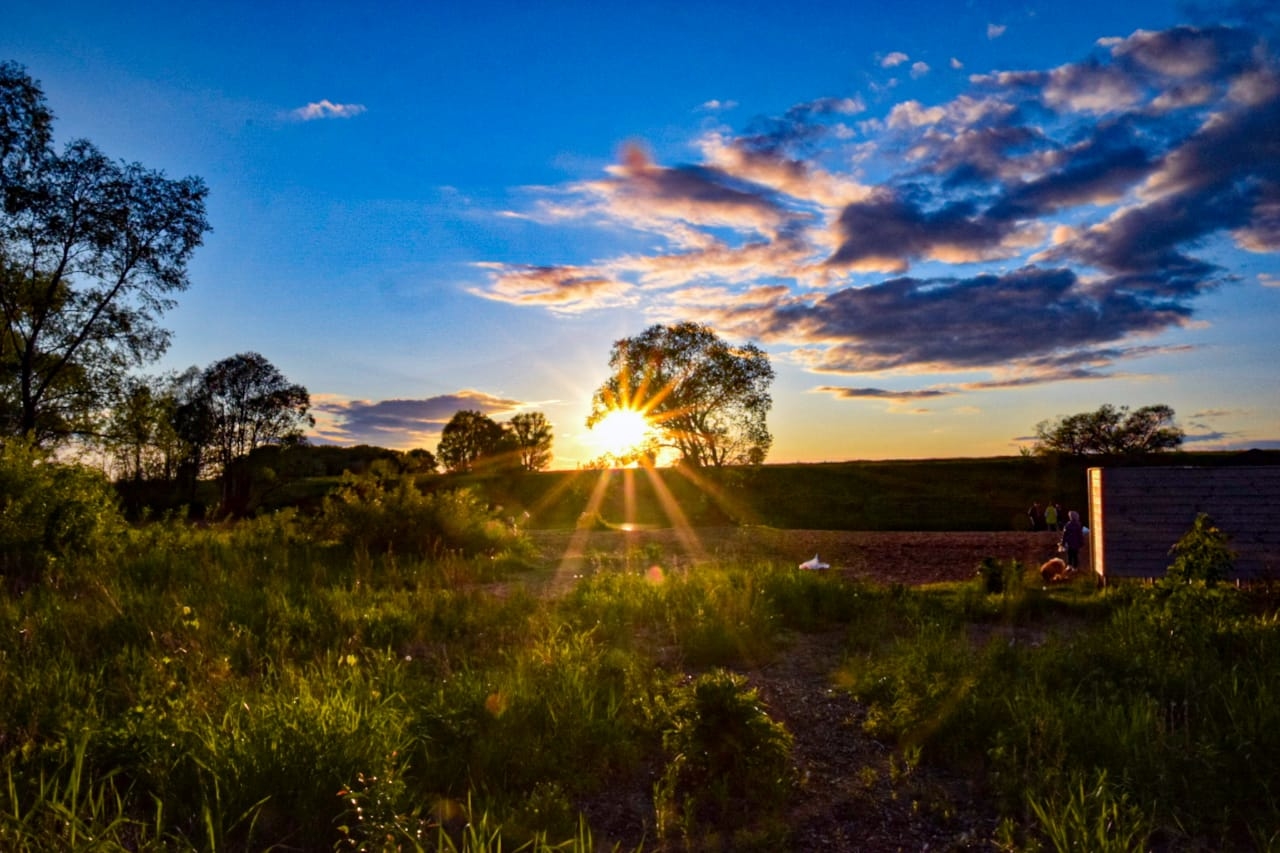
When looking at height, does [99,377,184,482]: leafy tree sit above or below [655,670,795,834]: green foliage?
above

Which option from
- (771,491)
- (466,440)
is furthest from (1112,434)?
(466,440)

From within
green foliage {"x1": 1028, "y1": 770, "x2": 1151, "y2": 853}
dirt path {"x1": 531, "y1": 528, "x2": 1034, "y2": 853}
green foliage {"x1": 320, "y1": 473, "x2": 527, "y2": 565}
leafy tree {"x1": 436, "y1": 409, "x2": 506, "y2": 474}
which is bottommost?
dirt path {"x1": 531, "y1": 528, "x2": 1034, "y2": 853}

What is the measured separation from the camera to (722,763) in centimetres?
474

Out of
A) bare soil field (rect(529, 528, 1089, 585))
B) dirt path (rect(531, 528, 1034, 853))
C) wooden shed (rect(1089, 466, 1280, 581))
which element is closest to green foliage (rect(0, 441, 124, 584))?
bare soil field (rect(529, 528, 1089, 585))

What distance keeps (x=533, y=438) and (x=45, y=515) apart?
43.1 meters

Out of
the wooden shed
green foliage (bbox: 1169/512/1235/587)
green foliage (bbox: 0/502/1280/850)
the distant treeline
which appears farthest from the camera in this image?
the distant treeline

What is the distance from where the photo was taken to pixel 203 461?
129ft

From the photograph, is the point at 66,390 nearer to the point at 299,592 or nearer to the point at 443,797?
the point at 299,592

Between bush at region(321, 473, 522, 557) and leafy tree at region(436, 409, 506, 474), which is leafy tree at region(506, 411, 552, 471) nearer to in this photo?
leafy tree at region(436, 409, 506, 474)

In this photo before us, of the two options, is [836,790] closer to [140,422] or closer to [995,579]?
[995,579]

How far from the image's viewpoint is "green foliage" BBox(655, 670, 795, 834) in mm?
4406

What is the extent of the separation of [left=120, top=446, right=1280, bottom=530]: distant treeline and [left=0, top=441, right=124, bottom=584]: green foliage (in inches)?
618

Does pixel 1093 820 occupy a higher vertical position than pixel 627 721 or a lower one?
lower

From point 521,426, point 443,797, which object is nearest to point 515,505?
point 521,426
